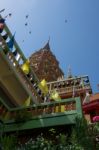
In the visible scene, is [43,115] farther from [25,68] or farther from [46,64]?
[46,64]

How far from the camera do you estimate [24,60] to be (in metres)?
16.6

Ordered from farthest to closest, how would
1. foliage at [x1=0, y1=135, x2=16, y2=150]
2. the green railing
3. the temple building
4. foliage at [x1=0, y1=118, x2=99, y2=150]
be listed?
the temple building, the green railing, foliage at [x1=0, y1=118, x2=99, y2=150], foliage at [x1=0, y1=135, x2=16, y2=150]

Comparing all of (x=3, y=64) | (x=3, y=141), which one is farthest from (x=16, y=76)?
(x=3, y=141)

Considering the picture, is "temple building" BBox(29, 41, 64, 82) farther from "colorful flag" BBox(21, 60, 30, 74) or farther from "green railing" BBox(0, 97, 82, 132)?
"green railing" BBox(0, 97, 82, 132)

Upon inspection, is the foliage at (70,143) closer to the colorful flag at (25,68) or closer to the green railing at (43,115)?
the green railing at (43,115)

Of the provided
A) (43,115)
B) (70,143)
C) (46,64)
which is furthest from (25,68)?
(46,64)

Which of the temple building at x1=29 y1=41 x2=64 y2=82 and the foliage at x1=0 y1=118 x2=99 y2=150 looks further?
the temple building at x1=29 y1=41 x2=64 y2=82

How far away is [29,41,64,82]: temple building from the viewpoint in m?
50.4

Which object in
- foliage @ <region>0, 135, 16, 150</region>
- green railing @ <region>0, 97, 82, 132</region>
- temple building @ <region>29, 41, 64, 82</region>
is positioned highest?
temple building @ <region>29, 41, 64, 82</region>

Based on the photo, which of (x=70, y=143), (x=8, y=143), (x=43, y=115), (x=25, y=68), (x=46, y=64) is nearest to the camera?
(x=8, y=143)

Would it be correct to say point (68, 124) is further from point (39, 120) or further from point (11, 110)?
point (11, 110)

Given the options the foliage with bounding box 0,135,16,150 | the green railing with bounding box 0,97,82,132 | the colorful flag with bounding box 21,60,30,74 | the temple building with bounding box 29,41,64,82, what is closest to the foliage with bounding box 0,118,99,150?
the foliage with bounding box 0,135,16,150

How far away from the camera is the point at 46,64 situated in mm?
55375

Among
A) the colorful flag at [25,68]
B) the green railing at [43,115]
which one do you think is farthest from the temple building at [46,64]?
the green railing at [43,115]
